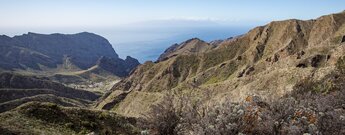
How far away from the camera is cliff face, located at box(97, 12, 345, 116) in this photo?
103125 mm

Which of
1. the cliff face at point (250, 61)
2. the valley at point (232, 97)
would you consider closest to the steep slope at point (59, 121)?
the valley at point (232, 97)

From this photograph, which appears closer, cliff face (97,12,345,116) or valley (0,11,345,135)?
valley (0,11,345,135)

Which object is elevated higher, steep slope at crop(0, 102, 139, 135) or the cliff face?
steep slope at crop(0, 102, 139, 135)

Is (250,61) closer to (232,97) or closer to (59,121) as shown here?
(232,97)

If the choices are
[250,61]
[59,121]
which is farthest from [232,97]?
[250,61]

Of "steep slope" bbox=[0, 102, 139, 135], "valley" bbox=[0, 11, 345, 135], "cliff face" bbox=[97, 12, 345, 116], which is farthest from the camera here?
"cliff face" bbox=[97, 12, 345, 116]

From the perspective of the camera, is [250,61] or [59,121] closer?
[59,121]

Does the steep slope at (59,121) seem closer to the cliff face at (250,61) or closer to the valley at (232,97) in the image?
Result: the valley at (232,97)

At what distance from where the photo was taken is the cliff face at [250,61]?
338ft

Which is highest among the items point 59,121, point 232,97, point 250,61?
point 59,121

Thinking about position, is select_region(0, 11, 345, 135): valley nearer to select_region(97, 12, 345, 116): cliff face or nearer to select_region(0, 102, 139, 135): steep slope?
select_region(0, 102, 139, 135): steep slope

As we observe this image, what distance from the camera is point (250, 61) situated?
156875 millimetres

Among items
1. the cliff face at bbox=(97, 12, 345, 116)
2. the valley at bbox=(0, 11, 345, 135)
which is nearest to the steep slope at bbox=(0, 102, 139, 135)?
the valley at bbox=(0, 11, 345, 135)

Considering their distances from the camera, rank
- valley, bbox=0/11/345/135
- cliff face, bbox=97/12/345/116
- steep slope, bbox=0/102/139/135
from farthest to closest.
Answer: cliff face, bbox=97/12/345/116 → steep slope, bbox=0/102/139/135 → valley, bbox=0/11/345/135
